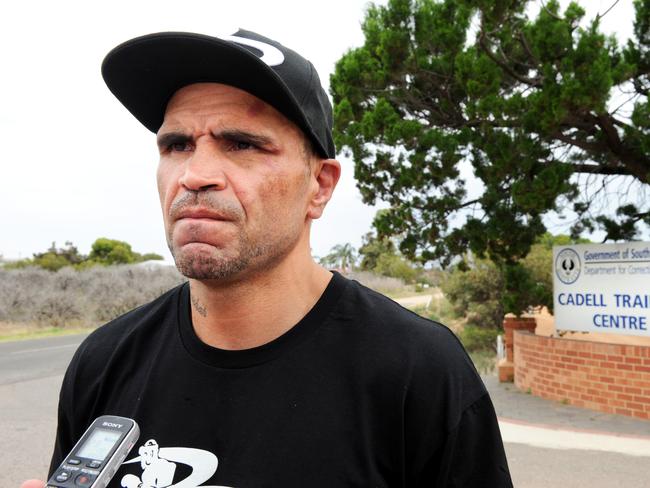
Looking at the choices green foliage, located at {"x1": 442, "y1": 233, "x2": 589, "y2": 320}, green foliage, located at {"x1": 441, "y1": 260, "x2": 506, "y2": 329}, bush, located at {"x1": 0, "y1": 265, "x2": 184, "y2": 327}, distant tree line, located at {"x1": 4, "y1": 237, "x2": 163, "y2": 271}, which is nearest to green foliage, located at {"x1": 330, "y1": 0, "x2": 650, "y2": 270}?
green foliage, located at {"x1": 442, "y1": 233, "x2": 589, "y2": 320}

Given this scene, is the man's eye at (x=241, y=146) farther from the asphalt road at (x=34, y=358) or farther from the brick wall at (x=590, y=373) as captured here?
the asphalt road at (x=34, y=358)

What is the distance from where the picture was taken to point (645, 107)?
22.8 feet

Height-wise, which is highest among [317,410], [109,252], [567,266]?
[109,252]

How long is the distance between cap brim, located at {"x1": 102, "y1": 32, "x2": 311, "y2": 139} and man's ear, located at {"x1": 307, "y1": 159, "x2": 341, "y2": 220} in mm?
164

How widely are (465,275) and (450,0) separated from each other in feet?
35.0

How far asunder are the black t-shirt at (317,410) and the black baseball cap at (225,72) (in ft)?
1.64

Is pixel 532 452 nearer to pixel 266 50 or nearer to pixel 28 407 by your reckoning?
pixel 266 50

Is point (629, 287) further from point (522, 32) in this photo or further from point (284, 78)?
point (284, 78)

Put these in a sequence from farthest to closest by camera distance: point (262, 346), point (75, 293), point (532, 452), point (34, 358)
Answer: point (75, 293) < point (34, 358) < point (532, 452) < point (262, 346)

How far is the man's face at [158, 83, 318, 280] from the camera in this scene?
58.9 inches

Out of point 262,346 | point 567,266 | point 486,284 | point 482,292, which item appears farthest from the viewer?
point 482,292

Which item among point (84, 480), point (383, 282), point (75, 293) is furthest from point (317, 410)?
point (383, 282)

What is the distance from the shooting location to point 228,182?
152 cm

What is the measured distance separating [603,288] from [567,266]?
629 mm
